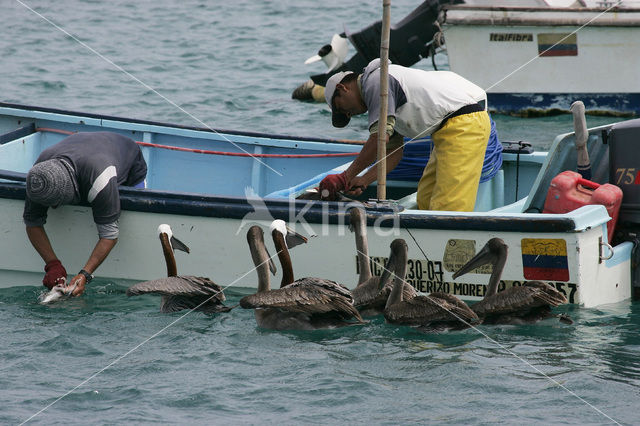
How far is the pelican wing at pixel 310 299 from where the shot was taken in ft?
21.2

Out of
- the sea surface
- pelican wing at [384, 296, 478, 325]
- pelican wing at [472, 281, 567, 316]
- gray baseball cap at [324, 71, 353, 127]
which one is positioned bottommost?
the sea surface

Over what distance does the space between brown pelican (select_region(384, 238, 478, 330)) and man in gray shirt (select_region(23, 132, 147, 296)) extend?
2.29 metres

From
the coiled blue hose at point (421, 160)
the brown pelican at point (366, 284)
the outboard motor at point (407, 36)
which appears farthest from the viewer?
the outboard motor at point (407, 36)

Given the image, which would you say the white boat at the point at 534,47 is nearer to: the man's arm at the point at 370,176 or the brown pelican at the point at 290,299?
the man's arm at the point at 370,176

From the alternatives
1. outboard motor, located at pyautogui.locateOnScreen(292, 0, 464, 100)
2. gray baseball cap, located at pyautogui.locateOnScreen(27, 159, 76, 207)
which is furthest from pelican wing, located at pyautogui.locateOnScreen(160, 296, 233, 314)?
outboard motor, located at pyautogui.locateOnScreen(292, 0, 464, 100)

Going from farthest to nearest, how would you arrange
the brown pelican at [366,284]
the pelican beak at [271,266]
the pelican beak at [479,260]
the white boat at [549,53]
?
the white boat at [549,53] → the pelican beak at [271,266] → the brown pelican at [366,284] → the pelican beak at [479,260]

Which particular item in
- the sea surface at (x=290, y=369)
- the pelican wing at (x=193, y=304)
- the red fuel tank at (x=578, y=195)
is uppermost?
the red fuel tank at (x=578, y=195)

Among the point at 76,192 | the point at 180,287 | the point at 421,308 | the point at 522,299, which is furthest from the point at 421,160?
the point at 76,192

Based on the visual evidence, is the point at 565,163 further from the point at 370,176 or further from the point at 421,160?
the point at 370,176

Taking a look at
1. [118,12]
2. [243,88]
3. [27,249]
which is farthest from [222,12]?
[27,249]

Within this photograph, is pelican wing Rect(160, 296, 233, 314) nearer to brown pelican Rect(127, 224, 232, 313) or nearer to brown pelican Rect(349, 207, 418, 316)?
brown pelican Rect(127, 224, 232, 313)

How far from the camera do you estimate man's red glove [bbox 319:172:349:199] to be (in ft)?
24.4

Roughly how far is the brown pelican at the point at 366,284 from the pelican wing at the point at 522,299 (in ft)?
2.05

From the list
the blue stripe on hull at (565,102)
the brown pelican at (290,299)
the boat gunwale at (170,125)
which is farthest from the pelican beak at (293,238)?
the blue stripe on hull at (565,102)
